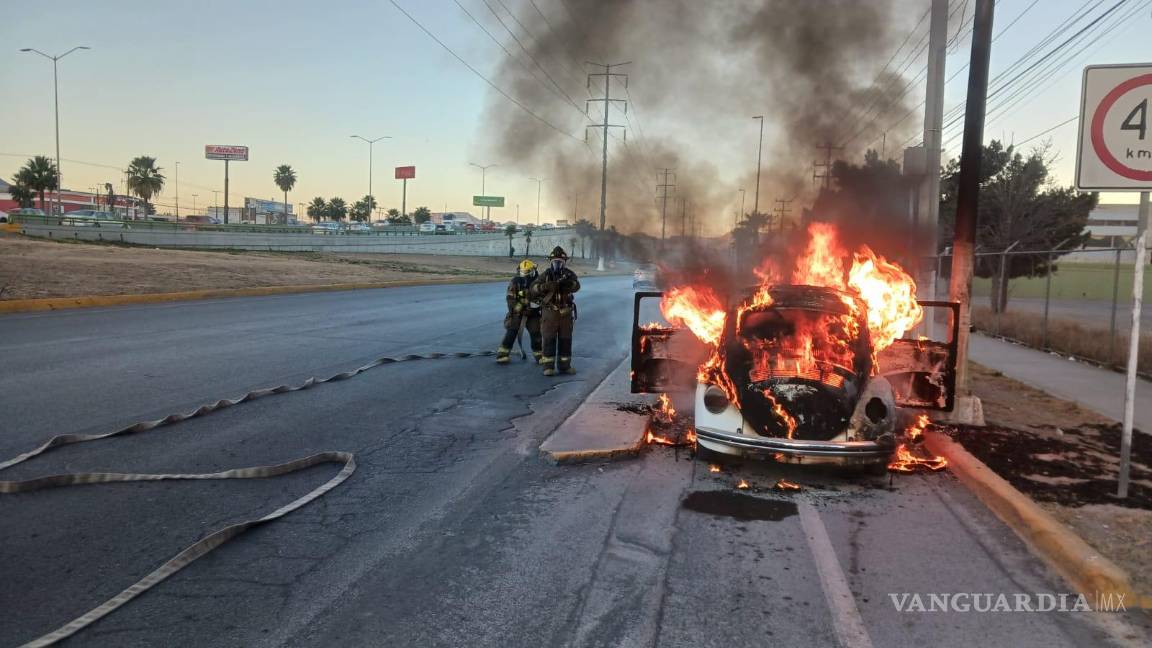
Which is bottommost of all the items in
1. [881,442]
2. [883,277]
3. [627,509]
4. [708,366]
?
[627,509]

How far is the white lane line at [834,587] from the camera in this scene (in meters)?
3.06

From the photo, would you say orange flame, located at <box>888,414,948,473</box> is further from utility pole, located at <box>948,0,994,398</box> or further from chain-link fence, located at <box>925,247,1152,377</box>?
chain-link fence, located at <box>925,247,1152,377</box>

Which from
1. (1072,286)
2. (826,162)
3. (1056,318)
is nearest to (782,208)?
(826,162)

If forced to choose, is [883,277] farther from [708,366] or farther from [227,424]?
[227,424]

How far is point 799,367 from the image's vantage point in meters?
5.45

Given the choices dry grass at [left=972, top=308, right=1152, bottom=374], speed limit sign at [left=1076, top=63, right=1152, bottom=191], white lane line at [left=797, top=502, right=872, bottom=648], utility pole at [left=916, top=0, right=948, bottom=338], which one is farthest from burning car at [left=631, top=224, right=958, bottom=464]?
dry grass at [left=972, top=308, right=1152, bottom=374]

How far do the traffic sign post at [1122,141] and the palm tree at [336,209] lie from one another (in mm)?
119107

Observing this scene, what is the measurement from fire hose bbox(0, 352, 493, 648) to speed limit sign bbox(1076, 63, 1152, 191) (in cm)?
517

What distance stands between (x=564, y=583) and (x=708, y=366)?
2.73m

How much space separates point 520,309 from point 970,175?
546 cm

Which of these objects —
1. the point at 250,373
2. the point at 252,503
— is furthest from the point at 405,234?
the point at 252,503

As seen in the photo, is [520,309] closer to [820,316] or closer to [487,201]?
[820,316]

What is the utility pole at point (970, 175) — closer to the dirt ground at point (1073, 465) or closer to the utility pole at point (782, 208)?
the dirt ground at point (1073, 465)

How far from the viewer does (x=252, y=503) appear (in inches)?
169
